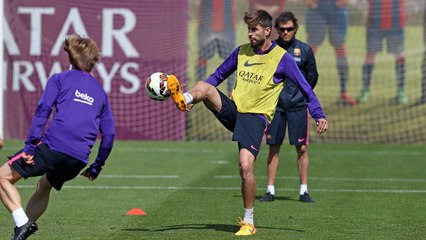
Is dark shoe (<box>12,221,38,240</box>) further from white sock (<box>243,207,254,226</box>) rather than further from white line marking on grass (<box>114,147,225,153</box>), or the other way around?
white line marking on grass (<box>114,147,225,153</box>)

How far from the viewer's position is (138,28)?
2022 centimetres

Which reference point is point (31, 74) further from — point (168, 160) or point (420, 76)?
point (420, 76)

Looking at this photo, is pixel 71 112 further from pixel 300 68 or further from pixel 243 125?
pixel 300 68

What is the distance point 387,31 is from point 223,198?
9.57m

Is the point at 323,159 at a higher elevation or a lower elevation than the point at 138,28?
lower

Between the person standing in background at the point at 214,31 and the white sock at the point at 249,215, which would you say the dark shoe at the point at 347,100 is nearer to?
the person standing in background at the point at 214,31

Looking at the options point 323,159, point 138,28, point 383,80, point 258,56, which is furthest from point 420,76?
point 258,56

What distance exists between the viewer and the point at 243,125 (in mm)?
9578

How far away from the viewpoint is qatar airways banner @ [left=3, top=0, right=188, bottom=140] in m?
20.1

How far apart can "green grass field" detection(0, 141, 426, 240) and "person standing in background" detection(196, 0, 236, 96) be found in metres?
2.20

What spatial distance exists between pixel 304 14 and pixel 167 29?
2771mm

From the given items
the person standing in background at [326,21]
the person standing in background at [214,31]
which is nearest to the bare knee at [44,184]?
the person standing in background at [214,31]

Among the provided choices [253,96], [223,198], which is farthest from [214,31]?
[253,96]

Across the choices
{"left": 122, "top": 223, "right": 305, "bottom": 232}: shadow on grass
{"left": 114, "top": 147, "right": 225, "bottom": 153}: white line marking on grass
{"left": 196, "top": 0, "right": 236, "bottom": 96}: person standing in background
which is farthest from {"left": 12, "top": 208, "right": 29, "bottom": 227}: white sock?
{"left": 196, "top": 0, "right": 236, "bottom": 96}: person standing in background
